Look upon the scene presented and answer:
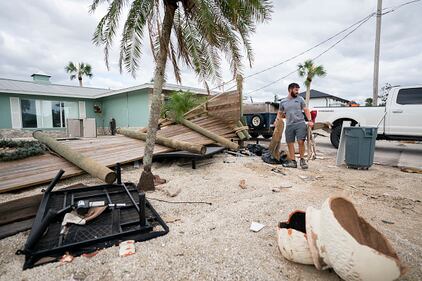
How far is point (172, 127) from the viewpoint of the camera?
801 centimetres

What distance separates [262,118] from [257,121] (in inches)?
10.6

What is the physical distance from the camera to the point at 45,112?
14.2 meters

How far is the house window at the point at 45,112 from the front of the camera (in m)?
13.5

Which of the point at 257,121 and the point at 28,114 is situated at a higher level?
the point at 28,114

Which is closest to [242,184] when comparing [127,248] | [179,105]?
[127,248]

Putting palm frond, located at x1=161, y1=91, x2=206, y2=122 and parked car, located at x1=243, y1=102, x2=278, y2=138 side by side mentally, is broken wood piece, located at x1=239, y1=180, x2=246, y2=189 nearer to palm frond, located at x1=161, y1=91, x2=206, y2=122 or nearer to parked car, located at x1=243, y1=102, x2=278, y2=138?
palm frond, located at x1=161, y1=91, x2=206, y2=122

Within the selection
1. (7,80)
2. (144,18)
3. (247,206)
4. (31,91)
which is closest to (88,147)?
(144,18)

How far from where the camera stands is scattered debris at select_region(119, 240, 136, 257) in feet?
6.27

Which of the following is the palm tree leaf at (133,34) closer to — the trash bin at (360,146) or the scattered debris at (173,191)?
the scattered debris at (173,191)

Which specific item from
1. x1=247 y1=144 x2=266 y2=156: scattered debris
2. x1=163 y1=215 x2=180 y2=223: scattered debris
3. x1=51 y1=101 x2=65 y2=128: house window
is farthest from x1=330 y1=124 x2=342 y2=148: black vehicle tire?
x1=51 y1=101 x2=65 y2=128: house window

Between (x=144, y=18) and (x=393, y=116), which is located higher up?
(x=144, y=18)

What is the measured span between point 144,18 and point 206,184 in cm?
324

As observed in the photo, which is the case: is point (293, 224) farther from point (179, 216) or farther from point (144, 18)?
point (144, 18)

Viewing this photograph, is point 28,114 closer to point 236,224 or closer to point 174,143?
point 174,143
